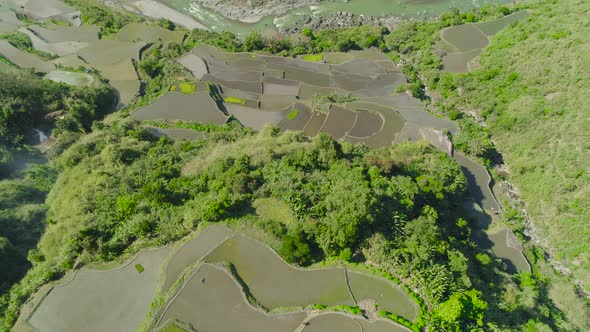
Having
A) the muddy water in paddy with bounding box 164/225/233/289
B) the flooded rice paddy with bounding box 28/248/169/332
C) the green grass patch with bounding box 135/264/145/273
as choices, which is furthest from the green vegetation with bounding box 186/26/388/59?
the green grass patch with bounding box 135/264/145/273

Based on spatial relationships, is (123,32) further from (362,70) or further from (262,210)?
(262,210)

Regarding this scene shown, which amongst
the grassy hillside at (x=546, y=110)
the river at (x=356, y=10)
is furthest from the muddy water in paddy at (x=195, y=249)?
the river at (x=356, y=10)

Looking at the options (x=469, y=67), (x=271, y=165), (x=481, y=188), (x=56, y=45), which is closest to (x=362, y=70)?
(x=469, y=67)

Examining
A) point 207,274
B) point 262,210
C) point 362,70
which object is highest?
point 362,70

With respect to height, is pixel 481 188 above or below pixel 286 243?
below

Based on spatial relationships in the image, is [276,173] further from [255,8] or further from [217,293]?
[255,8]

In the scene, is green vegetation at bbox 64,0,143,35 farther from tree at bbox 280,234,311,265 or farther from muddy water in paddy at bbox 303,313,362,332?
muddy water in paddy at bbox 303,313,362,332

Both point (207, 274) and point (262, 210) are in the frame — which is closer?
point (207, 274)
